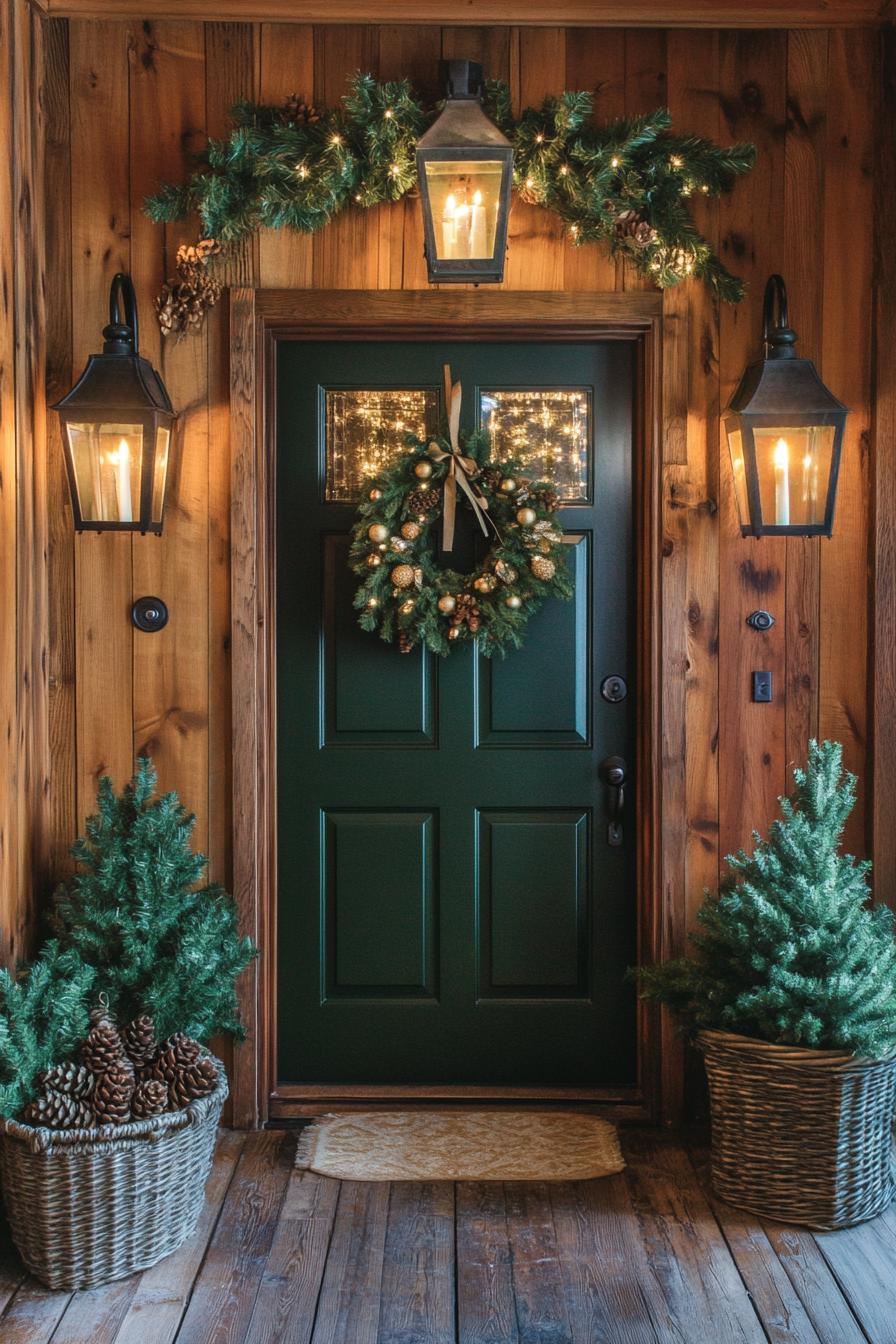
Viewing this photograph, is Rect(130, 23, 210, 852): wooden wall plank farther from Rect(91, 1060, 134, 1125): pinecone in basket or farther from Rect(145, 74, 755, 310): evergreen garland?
Rect(91, 1060, 134, 1125): pinecone in basket

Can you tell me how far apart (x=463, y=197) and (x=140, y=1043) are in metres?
1.92

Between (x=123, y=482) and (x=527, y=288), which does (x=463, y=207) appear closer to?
(x=527, y=288)

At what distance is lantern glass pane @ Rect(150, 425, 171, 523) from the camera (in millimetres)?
2555

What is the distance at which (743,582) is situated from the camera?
114 inches

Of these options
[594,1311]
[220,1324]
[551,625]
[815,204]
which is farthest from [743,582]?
[220,1324]

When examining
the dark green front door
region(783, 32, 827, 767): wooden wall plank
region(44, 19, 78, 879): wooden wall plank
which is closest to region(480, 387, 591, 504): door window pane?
the dark green front door

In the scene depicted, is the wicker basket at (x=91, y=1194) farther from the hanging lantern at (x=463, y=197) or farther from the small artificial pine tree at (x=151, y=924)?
the hanging lantern at (x=463, y=197)

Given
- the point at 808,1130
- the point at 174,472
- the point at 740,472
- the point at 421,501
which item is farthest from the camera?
the point at 174,472

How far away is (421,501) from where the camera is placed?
2.77 metres

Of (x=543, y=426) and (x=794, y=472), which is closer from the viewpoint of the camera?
(x=794, y=472)

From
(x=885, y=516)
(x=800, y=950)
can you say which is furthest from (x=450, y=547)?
(x=800, y=950)

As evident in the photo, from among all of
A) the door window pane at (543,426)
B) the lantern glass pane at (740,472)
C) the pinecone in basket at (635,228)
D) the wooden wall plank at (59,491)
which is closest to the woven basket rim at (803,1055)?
the lantern glass pane at (740,472)

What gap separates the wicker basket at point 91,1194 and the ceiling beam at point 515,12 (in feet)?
8.53

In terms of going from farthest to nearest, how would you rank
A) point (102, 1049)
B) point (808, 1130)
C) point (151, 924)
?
point (151, 924) < point (808, 1130) < point (102, 1049)
